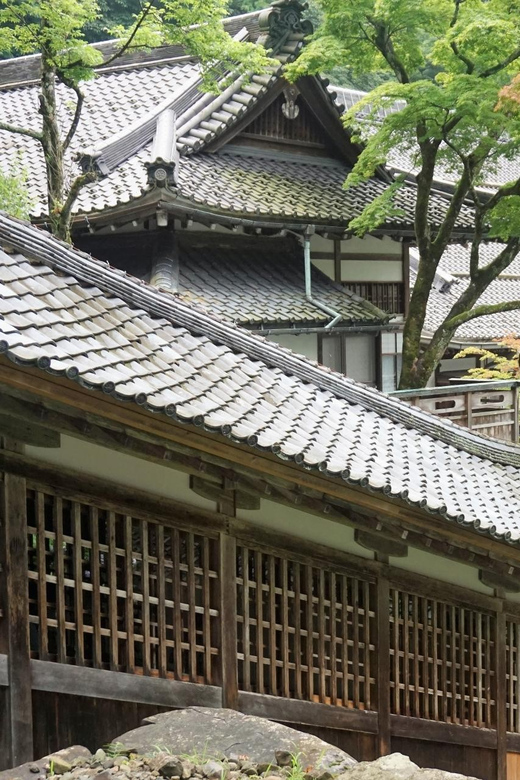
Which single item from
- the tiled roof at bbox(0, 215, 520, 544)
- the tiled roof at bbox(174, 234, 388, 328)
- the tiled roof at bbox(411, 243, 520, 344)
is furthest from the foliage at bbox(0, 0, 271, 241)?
the tiled roof at bbox(411, 243, 520, 344)

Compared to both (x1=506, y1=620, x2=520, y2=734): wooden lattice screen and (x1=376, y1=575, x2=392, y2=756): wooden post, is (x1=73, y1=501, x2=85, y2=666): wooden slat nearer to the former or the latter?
(x1=376, y1=575, x2=392, y2=756): wooden post

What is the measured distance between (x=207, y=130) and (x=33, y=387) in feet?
36.3

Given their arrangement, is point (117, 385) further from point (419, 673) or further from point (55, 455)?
point (419, 673)

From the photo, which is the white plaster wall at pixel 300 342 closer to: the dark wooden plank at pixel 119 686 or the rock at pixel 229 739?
the dark wooden plank at pixel 119 686

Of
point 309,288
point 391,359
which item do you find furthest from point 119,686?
point 391,359

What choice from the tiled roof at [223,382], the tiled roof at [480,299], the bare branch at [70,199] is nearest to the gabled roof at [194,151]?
the bare branch at [70,199]

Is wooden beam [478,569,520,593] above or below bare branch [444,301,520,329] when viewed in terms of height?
below

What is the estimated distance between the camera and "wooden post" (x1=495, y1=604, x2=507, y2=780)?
8.64 meters

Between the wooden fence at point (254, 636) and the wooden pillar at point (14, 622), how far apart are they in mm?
71

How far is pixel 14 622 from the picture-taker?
525 centimetres

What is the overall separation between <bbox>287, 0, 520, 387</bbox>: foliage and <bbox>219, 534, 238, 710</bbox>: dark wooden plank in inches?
376

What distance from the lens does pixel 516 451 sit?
10.3 m

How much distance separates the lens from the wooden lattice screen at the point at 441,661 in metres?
7.82

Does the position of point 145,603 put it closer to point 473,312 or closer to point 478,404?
point 478,404
